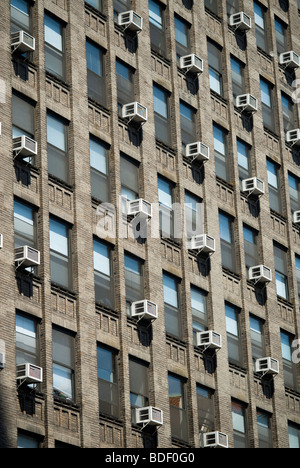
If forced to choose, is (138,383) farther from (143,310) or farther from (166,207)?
(166,207)

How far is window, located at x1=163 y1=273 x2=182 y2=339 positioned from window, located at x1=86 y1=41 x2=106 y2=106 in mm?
6550

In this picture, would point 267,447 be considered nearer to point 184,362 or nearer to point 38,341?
point 184,362

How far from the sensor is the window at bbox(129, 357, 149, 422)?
46031 mm

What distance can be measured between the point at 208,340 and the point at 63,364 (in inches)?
295

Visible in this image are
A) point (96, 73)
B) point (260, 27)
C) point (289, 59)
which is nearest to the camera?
point (96, 73)

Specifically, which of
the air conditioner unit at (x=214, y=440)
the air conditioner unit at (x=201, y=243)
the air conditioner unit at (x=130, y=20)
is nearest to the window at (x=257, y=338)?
the air conditioner unit at (x=201, y=243)

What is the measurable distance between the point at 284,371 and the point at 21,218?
15.1 meters

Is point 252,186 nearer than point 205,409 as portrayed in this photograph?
No

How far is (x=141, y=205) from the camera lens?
156ft

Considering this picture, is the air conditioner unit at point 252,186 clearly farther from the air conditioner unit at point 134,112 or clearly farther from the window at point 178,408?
the window at point 178,408

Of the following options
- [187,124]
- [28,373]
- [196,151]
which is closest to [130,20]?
[187,124]

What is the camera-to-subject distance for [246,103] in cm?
5603

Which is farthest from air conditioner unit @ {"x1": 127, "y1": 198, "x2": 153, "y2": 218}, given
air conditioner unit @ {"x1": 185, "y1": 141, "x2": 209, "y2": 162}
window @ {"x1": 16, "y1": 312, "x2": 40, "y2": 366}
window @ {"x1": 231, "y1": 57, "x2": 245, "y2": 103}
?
window @ {"x1": 231, "y1": 57, "x2": 245, "y2": 103}

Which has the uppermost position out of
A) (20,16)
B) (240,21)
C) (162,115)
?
(240,21)
